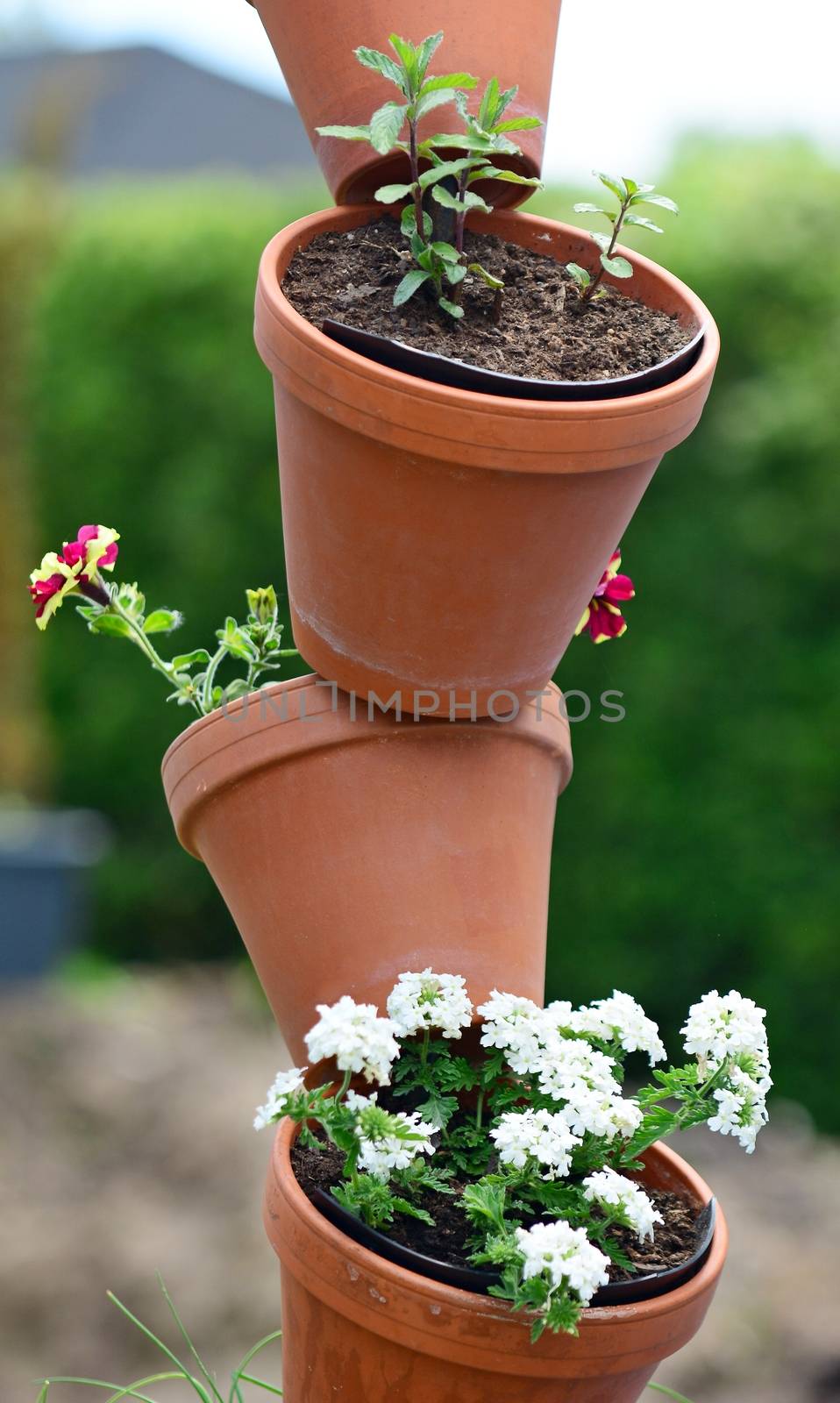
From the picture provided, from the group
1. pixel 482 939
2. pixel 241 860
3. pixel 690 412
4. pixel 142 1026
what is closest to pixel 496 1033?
pixel 482 939

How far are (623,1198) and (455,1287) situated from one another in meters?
0.15

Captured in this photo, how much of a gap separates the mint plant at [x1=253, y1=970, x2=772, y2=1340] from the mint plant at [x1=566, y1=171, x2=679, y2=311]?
640 mm

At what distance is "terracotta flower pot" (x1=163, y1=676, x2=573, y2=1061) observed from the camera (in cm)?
120

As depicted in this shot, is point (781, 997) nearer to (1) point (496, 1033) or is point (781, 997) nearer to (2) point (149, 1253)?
(2) point (149, 1253)

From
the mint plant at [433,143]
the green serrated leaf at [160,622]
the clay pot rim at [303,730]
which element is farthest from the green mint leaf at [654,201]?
the green serrated leaf at [160,622]

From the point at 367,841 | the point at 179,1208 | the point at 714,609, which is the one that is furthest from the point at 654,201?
the point at 179,1208

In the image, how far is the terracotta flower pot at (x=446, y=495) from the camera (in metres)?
1.03

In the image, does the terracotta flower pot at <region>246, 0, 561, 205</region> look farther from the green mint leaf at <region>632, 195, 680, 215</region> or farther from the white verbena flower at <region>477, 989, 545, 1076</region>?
the white verbena flower at <region>477, 989, 545, 1076</region>

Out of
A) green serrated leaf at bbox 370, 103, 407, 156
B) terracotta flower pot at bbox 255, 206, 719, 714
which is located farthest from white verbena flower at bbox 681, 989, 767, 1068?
green serrated leaf at bbox 370, 103, 407, 156

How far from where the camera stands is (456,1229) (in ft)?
3.58

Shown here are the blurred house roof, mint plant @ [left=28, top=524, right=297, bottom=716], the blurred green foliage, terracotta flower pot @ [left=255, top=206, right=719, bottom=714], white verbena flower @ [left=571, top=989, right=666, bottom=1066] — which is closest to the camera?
terracotta flower pot @ [left=255, top=206, right=719, bottom=714]

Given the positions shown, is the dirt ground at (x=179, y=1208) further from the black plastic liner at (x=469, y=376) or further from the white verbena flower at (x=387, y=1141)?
the black plastic liner at (x=469, y=376)

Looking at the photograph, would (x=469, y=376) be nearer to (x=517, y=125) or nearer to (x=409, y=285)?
(x=409, y=285)

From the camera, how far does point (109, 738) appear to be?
13.8 ft
